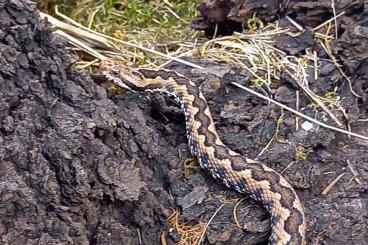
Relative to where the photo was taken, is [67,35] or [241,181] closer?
[241,181]

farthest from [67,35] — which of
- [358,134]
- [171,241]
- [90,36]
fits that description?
[358,134]

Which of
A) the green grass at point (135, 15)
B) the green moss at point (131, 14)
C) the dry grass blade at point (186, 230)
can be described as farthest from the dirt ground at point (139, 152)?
the green moss at point (131, 14)

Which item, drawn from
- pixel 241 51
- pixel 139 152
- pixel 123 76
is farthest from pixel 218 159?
pixel 241 51

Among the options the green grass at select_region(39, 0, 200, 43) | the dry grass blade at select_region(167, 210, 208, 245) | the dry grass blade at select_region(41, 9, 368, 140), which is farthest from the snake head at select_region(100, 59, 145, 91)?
the green grass at select_region(39, 0, 200, 43)

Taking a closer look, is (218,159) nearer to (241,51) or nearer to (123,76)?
(123,76)

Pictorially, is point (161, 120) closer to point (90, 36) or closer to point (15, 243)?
point (90, 36)

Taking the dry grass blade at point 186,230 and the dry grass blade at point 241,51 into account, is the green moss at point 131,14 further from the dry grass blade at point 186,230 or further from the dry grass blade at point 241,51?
the dry grass blade at point 186,230

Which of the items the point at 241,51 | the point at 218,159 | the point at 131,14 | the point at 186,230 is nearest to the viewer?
the point at 186,230
